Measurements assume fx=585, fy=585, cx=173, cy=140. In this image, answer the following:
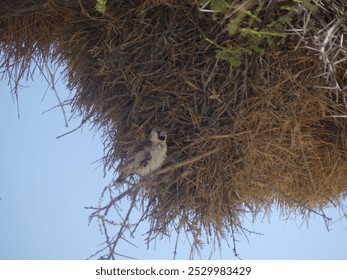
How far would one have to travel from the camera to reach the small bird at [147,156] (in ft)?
4.08

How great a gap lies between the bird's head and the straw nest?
34 mm

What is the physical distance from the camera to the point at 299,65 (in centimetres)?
121

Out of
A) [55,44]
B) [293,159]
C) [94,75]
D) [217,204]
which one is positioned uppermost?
[55,44]

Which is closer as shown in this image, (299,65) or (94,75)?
(299,65)

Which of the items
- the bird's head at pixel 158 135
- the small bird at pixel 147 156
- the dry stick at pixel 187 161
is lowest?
the dry stick at pixel 187 161

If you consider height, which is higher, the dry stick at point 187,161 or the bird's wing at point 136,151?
the bird's wing at point 136,151

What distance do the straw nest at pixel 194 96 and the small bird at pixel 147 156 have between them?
0.03m

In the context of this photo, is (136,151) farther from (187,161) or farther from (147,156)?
(187,161)

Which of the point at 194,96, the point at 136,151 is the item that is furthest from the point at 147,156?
the point at 194,96

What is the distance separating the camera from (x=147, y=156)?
128 cm

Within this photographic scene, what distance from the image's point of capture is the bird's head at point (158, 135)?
48.9 inches

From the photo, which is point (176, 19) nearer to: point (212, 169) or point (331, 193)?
point (212, 169)

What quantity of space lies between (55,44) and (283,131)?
1.87 ft

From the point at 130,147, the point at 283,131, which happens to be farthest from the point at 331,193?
the point at 130,147
